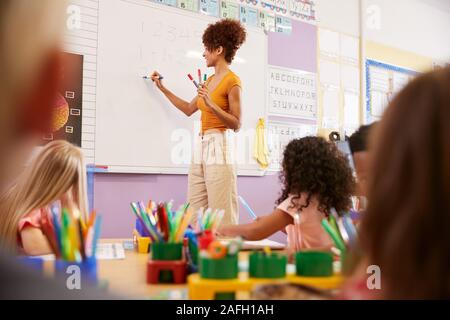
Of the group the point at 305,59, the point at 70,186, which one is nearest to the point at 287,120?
the point at 305,59

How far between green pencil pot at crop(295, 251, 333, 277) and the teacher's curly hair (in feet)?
5.36

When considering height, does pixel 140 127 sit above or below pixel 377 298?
above

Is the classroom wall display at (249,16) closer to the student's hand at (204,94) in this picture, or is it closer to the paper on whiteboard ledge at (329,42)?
the paper on whiteboard ledge at (329,42)

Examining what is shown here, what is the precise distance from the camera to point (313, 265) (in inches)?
22.6

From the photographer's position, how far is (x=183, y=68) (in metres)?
2.49

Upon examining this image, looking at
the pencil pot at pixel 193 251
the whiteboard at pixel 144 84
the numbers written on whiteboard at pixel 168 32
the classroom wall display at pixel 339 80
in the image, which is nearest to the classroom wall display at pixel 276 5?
the classroom wall display at pixel 339 80

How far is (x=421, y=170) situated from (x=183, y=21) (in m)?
2.30

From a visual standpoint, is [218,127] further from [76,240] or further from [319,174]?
[76,240]

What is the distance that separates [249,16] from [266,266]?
2.48m

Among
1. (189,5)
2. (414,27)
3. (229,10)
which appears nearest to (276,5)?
(229,10)

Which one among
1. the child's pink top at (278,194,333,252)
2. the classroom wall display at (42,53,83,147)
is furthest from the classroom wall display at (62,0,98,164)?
the child's pink top at (278,194,333,252)

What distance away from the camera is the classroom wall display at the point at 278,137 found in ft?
9.52

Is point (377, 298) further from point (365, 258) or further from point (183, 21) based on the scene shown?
point (183, 21)

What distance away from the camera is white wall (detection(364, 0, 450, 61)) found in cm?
361
